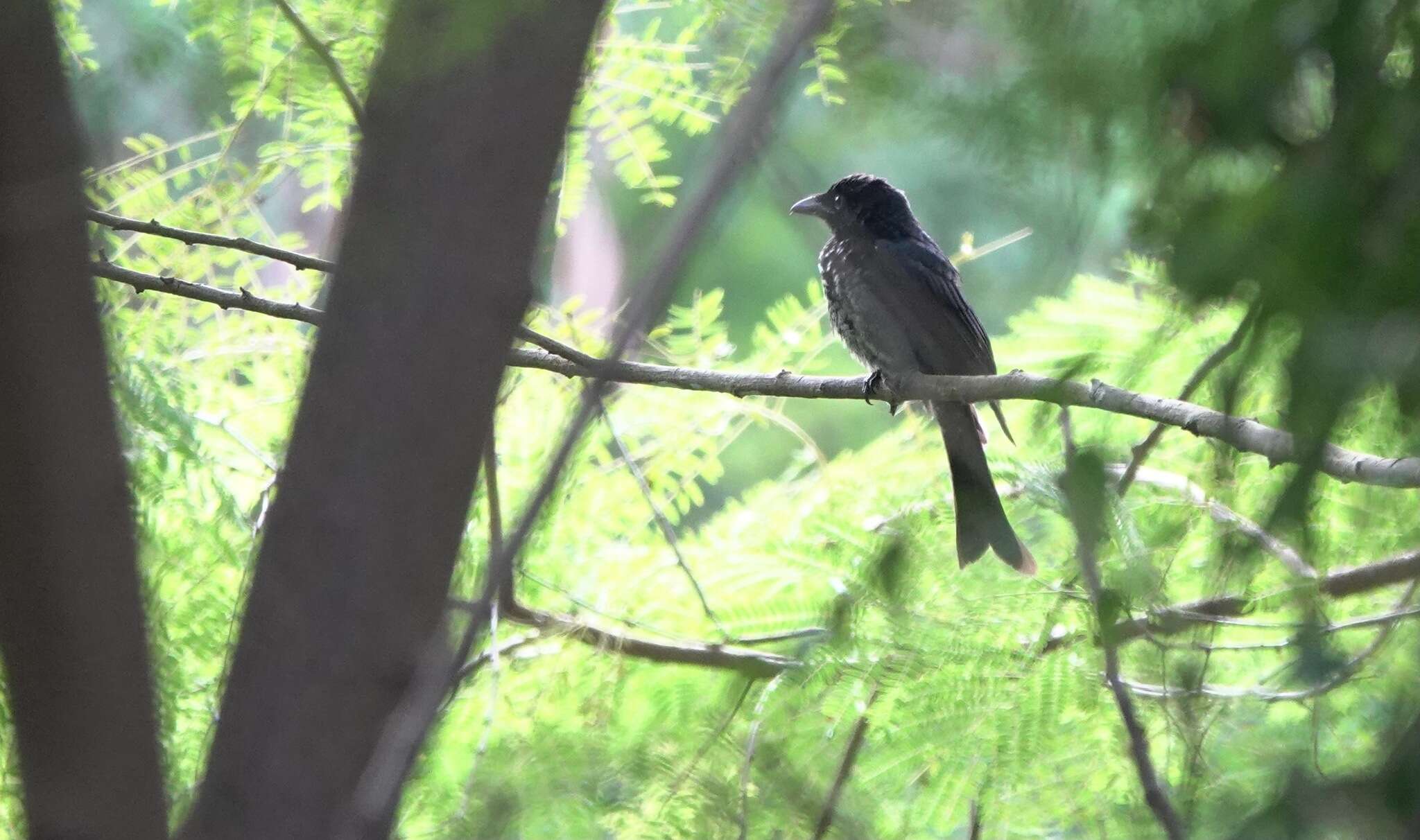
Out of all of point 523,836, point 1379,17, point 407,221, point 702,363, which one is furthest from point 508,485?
point 1379,17

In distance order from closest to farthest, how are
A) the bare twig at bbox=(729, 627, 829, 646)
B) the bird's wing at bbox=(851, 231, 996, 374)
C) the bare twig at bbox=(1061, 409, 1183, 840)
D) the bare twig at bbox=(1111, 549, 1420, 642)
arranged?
the bare twig at bbox=(1061, 409, 1183, 840), the bare twig at bbox=(1111, 549, 1420, 642), the bare twig at bbox=(729, 627, 829, 646), the bird's wing at bbox=(851, 231, 996, 374)

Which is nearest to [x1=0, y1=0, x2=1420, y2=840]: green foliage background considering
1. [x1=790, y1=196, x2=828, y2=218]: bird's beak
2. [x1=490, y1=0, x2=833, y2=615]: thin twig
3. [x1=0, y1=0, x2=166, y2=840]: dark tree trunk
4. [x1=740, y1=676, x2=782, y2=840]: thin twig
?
[x1=740, y1=676, x2=782, y2=840]: thin twig

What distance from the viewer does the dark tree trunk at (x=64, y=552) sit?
1.26 meters

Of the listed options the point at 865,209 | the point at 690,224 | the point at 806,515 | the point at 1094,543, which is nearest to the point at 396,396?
the point at 690,224

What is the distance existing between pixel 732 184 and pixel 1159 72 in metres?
0.71

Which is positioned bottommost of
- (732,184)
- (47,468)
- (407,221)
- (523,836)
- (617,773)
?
(523,836)

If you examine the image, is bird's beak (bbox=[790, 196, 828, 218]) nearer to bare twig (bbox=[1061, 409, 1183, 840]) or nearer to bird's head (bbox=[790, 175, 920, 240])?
bird's head (bbox=[790, 175, 920, 240])

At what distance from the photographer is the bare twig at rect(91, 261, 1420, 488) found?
1971 millimetres

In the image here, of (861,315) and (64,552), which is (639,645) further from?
(64,552)

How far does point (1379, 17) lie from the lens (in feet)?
4.80

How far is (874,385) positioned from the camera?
3.72m

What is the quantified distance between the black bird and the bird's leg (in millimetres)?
25

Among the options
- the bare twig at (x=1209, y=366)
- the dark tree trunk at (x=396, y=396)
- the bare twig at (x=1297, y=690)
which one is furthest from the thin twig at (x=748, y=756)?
the dark tree trunk at (x=396, y=396)

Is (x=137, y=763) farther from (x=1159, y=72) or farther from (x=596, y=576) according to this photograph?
(x=596, y=576)
